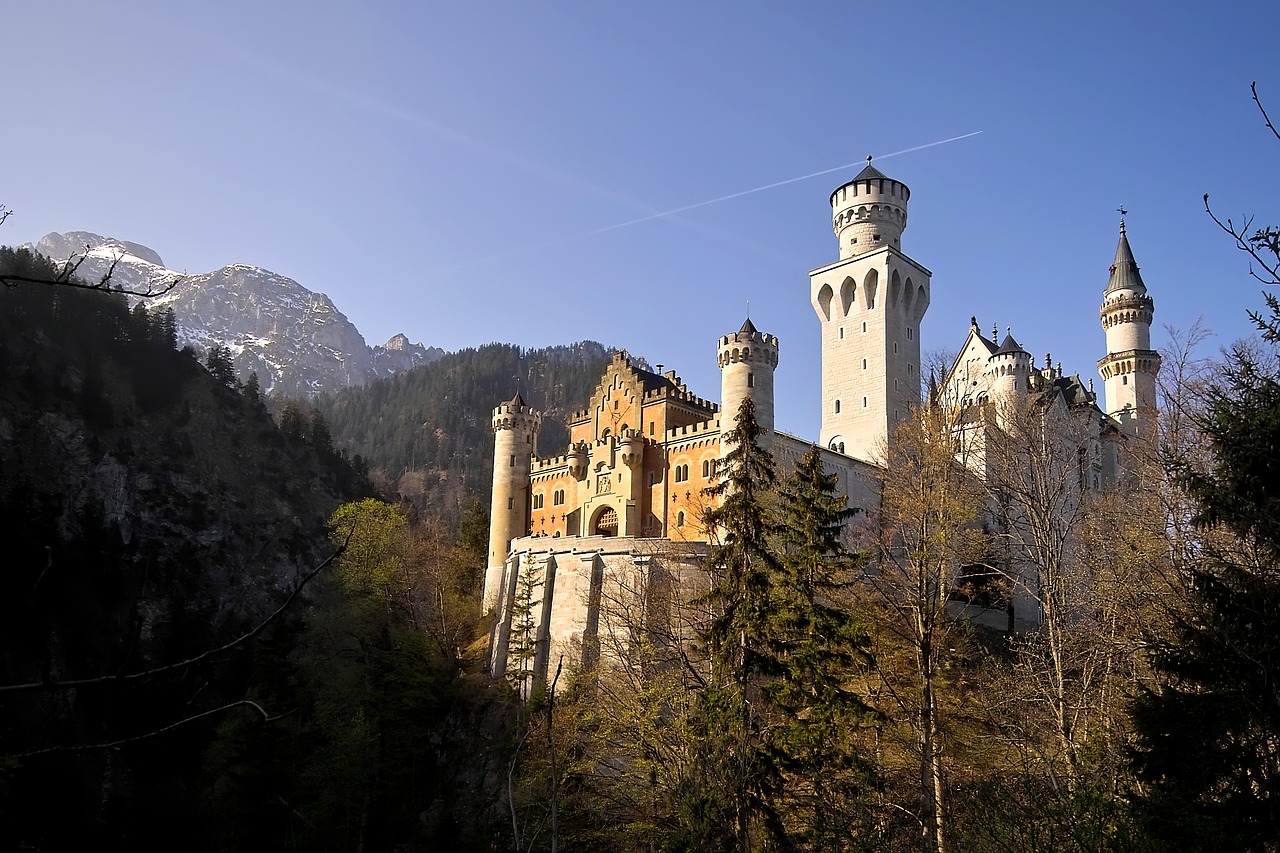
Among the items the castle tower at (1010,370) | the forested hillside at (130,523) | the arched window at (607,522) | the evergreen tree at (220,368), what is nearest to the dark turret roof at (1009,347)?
the castle tower at (1010,370)

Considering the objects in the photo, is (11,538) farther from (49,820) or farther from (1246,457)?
(1246,457)

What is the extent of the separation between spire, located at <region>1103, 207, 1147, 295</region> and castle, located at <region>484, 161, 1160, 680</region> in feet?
0.31

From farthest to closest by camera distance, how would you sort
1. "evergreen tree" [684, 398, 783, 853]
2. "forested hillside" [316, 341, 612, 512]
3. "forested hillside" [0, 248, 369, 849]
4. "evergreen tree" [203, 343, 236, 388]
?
"forested hillside" [316, 341, 612, 512], "evergreen tree" [203, 343, 236, 388], "forested hillside" [0, 248, 369, 849], "evergreen tree" [684, 398, 783, 853]

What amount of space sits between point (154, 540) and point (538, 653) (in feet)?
131

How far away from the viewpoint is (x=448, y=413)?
A: 6309 inches

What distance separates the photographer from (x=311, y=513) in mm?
79875

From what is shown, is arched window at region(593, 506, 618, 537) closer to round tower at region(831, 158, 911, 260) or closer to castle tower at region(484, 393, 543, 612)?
castle tower at region(484, 393, 543, 612)

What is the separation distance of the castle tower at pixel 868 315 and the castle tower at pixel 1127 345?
42.3 ft

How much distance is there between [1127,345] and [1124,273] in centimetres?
460

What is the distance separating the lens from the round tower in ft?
172

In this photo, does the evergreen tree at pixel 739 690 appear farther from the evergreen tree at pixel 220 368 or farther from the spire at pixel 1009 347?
the evergreen tree at pixel 220 368

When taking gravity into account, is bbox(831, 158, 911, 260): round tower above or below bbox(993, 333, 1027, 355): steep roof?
above

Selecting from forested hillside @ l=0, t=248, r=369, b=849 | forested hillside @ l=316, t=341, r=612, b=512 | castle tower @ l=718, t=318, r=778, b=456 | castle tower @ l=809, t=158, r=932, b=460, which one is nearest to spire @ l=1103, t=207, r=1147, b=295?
castle tower @ l=809, t=158, r=932, b=460

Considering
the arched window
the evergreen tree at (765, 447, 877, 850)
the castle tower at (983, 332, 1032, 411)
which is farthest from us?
the arched window
